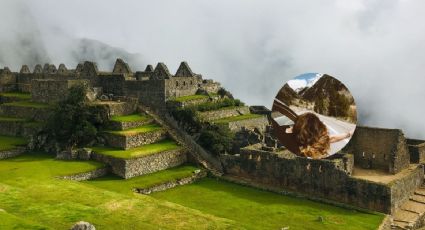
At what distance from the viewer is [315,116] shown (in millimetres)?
18047

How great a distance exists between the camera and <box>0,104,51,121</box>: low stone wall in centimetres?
4679

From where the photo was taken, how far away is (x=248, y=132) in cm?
4262

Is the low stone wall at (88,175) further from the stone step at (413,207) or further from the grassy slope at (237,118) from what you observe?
the stone step at (413,207)

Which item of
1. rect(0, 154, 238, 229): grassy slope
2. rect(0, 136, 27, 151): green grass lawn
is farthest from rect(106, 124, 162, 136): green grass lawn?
rect(0, 136, 27, 151): green grass lawn

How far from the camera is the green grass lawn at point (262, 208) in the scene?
95.0ft

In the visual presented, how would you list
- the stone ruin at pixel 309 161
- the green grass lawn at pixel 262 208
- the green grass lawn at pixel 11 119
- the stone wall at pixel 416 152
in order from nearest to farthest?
the green grass lawn at pixel 262 208 → the stone ruin at pixel 309 161 → the stone wall at pixel 416 152 → the green grass lawn at pixel 11 119

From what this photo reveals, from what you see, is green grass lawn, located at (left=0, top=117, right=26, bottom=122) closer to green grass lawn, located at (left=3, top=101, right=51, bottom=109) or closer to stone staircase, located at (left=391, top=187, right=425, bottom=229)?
green grass lawn, located at (left=3, top=101, right=51, bottom=109)

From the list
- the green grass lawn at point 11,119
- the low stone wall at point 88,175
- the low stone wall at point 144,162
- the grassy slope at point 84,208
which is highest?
the green grass lawn at point 11,119

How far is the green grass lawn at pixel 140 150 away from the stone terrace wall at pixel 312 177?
4831mm

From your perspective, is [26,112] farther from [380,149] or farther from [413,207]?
[413,207]

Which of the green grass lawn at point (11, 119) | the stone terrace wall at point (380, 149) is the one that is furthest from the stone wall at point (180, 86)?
the stone terrace wall at point (380, 149)

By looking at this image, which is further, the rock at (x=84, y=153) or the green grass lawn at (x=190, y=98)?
the green grass lawn at (x=190, y=98)

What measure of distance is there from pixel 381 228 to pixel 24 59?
9588 centimetres

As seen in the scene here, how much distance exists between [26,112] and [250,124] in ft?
72.5
